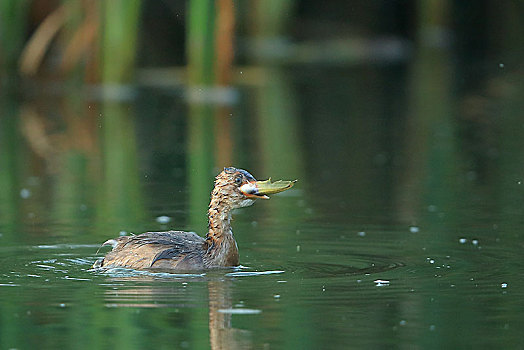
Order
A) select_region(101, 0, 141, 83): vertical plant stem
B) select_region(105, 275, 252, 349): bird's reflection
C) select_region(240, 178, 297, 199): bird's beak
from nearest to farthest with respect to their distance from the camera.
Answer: select_region(105, 275, 252, 349): bird's reflection < select_region(240, 178, 297, 199): bird's beak < select_region(101, 0, 141, 83): vertical plant stem

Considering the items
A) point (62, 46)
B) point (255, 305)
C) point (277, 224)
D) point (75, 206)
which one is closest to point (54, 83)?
point (62, 46)

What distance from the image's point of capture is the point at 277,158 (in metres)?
13.5

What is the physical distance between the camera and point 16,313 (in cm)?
651

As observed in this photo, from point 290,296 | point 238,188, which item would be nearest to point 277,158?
point 238,188

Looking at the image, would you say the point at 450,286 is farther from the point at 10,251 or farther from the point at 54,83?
the point at 54,83

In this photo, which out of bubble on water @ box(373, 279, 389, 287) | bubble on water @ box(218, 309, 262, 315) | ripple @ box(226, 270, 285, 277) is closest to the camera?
bubble on water @ box(218, 309, 262, 315)

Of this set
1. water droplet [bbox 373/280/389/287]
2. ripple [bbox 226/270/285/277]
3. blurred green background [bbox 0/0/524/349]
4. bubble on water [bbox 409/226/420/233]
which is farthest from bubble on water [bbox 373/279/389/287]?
Answer: bubble on water [bbox 409/226/420/233]

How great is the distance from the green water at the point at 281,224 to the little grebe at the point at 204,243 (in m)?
0.13

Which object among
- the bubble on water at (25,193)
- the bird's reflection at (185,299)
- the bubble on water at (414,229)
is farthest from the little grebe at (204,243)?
the bubble on water at (25,193)

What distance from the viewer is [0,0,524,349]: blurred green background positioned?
254 inches

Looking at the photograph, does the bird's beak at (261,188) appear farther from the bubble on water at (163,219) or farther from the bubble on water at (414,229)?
the bubble on water at (163,219)

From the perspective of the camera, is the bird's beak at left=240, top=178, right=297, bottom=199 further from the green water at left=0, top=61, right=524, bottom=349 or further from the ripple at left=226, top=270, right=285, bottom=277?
the ripple at left=226, top=270, right=285, bottom=277

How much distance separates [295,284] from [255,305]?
63 cm

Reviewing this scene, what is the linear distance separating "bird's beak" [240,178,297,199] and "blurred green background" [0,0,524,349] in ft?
1.39
